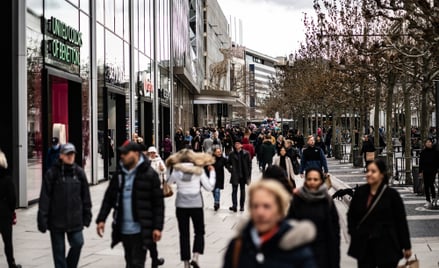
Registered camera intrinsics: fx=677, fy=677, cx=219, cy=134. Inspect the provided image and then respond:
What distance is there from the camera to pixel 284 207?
11.5 feet

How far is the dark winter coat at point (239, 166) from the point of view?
51.5ft

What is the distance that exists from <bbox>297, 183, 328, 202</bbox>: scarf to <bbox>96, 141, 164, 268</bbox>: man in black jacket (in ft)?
5.15

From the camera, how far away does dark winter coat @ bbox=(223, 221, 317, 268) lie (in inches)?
137

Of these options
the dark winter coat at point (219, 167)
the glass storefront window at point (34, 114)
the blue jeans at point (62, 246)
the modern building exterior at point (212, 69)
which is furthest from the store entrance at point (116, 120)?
the modern building exterior at point (212, 69)

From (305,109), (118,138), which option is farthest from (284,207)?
(305,109)

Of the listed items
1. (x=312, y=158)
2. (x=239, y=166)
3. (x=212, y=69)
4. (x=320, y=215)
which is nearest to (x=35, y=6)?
(x=239, y=166)

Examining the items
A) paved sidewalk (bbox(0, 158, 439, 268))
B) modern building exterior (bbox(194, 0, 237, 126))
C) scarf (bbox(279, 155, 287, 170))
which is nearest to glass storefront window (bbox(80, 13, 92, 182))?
paved sidewalk (bbox(0, 158, 439, 268))

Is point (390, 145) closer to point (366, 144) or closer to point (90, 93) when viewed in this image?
point (366, 144)

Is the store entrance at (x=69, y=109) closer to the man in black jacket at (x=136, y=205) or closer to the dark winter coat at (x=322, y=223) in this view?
the man in black jacket at (x=136, y=205)

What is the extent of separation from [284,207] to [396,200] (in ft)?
11.2

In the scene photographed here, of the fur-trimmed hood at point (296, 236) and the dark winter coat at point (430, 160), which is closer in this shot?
the fur-trimmed hood at point (296, 236)

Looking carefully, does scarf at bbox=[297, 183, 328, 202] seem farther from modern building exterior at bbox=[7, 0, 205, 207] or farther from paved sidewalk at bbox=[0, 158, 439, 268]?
modern building exterior at bbox=[7, 0, 205, 207]

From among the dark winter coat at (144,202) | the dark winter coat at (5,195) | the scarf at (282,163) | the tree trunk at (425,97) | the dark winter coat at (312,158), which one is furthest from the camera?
the tree trunk at (425,97)

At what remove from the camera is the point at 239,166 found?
51.8 ft
